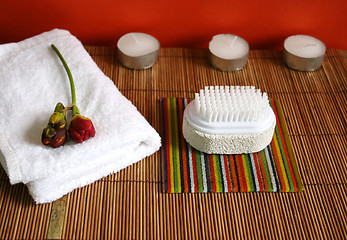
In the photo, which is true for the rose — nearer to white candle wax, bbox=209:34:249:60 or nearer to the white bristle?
the white bristle

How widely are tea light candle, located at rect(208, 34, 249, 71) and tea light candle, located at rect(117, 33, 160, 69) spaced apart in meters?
0.16

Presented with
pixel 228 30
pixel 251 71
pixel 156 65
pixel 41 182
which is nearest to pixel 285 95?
pixel 251 71

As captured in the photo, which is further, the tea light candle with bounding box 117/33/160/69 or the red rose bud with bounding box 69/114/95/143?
the tea light candle with bounding box 117/33/160/69

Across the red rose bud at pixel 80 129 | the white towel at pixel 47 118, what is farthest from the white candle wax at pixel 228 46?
the red rose bud at pixel 80 129

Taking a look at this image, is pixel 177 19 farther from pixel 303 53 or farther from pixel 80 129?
pixel 80 129

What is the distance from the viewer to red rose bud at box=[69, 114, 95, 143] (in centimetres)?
77

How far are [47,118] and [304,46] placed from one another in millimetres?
724

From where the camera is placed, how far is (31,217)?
779 mm

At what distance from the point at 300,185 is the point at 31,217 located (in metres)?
0.55

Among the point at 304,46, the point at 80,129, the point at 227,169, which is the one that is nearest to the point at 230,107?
the point at 227,169

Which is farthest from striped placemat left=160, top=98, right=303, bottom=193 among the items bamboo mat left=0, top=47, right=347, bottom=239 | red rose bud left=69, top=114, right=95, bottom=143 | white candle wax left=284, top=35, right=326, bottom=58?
white candle wax left=284, top=35, right=326, bottom=58

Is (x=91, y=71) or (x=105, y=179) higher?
(x=91, y=71)

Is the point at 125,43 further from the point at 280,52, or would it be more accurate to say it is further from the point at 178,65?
the point at 280,52

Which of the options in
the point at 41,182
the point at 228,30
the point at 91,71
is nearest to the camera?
the point at 41,182
